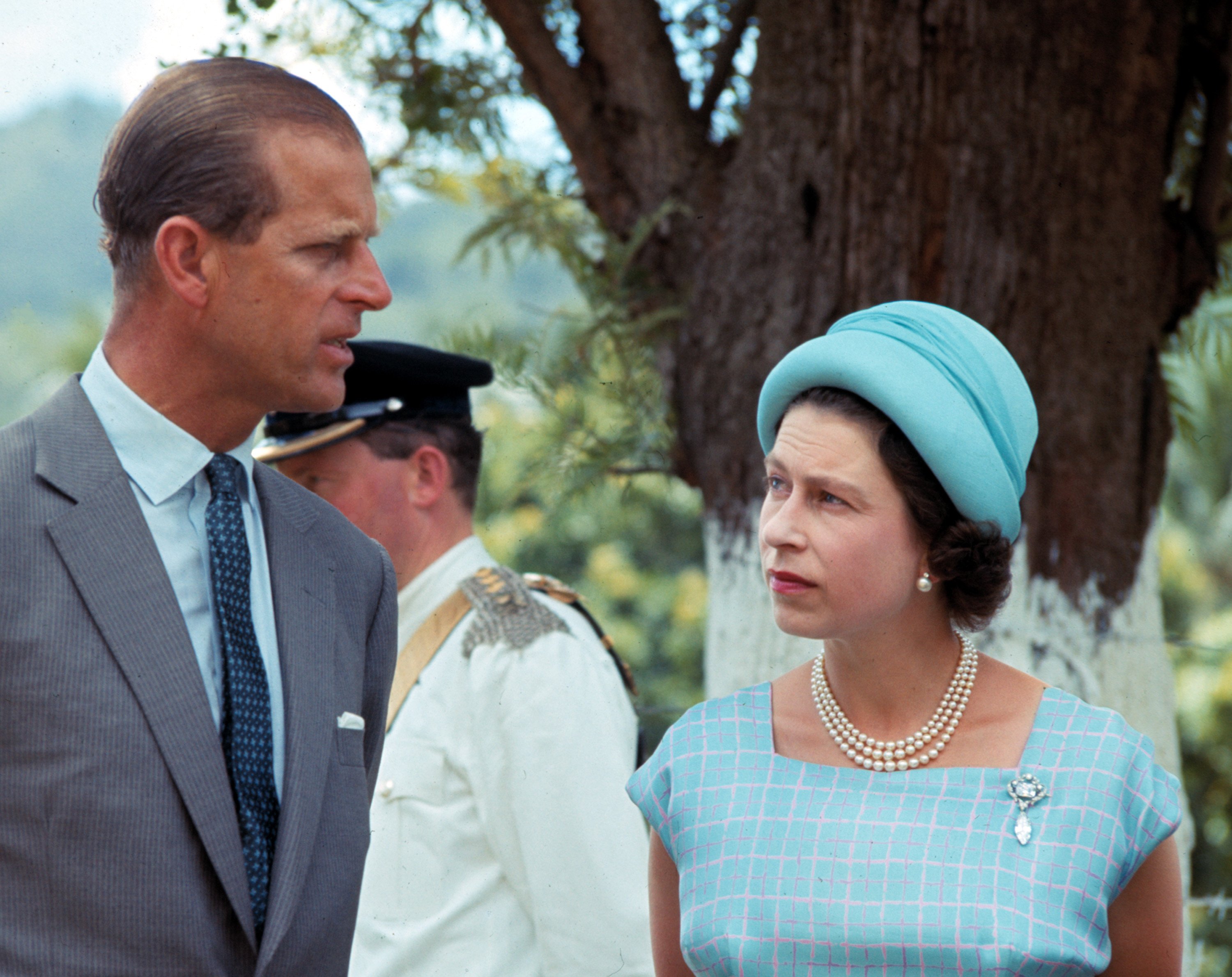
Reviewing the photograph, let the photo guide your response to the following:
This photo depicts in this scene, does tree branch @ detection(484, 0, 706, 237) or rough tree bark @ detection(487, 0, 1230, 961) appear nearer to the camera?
rough tree bark @ detection(487, 0, 1230, 961)

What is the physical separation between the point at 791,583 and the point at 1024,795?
0.43 metres

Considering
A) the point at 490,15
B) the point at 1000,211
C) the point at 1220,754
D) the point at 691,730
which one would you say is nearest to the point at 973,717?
the point at 691,730

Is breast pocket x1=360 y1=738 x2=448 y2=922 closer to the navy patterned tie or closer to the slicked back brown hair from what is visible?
the navy patterned tie

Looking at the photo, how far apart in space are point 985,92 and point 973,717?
5.46 ft

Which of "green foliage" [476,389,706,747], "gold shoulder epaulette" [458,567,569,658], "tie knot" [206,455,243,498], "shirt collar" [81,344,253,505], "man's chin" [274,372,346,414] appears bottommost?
"green foliage" [476,389,706,747]

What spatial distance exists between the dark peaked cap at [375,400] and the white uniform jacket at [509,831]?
2.06 ft

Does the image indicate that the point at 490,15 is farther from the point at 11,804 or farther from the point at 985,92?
the point at 11,804

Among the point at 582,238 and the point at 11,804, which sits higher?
the point at 582,238

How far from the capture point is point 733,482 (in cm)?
323

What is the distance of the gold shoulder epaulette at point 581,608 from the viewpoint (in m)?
2.88

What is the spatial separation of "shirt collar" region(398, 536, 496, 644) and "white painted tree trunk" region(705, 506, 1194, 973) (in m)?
0.63

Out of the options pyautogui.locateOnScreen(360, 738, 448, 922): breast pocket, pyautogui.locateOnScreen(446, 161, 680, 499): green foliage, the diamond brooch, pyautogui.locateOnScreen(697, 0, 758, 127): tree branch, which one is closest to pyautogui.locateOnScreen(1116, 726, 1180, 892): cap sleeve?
the diamond brooch

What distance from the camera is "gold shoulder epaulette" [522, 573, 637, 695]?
2.88 m

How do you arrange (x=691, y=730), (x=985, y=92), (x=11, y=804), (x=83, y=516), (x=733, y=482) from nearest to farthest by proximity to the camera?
1. (x=11, y=804)
2. (x=83, y=516)
3. (x=691, y=730)
4. (x=985, y=92)
5. (x=733, y=482)
